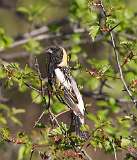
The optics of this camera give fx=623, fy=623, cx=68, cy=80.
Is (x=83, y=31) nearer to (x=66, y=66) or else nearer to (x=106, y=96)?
(x=106, y=96)

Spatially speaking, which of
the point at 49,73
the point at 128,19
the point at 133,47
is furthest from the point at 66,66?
the point at 128,19

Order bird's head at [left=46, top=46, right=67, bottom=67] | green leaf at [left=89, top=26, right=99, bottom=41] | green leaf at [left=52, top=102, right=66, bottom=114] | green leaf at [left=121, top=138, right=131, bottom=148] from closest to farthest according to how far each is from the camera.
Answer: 1. green leaf at [left=89, top=26, right=99, bottom=41]
2. green leaf at [left=121, top=138, right=131, bottom=148]
3. bird's head at [left=46, top=46, right=67, bottom=67]
4. green leaf at [left=52, top=102, right=66, bottom=114]

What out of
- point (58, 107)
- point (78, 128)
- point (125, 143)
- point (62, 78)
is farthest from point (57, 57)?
point (58, 107)

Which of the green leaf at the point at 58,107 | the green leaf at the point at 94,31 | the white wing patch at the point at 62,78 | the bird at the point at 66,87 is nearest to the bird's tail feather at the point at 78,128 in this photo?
the bird at the point at 66,87

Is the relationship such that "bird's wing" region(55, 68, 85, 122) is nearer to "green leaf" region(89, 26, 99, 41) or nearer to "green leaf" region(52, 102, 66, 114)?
"green leaf" region(89, 26, 99, 41)

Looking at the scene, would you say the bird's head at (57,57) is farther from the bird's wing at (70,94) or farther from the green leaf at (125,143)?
the green leaf at (125,143)

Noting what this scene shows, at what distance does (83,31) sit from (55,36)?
358mm

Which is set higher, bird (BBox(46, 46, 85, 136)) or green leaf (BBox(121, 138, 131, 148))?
bird (BBox(46, 46, 85, 136))

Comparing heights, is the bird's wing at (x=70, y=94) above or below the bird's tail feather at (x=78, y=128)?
above

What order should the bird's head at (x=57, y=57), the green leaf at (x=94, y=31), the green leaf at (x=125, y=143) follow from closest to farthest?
the green leaf at (x=94, y=31) < the green leaf at (x=125, y=143) < the bird's head at (x=57, y=57)

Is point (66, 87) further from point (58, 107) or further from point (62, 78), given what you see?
point (58, 107)

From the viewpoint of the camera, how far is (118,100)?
686cm

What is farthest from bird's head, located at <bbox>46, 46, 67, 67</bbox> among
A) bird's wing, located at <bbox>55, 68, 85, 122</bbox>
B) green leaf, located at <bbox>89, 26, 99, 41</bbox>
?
green leaf, located at <bbox>89, 26, 99, 41</bbox>

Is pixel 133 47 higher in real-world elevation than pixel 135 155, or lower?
higher
